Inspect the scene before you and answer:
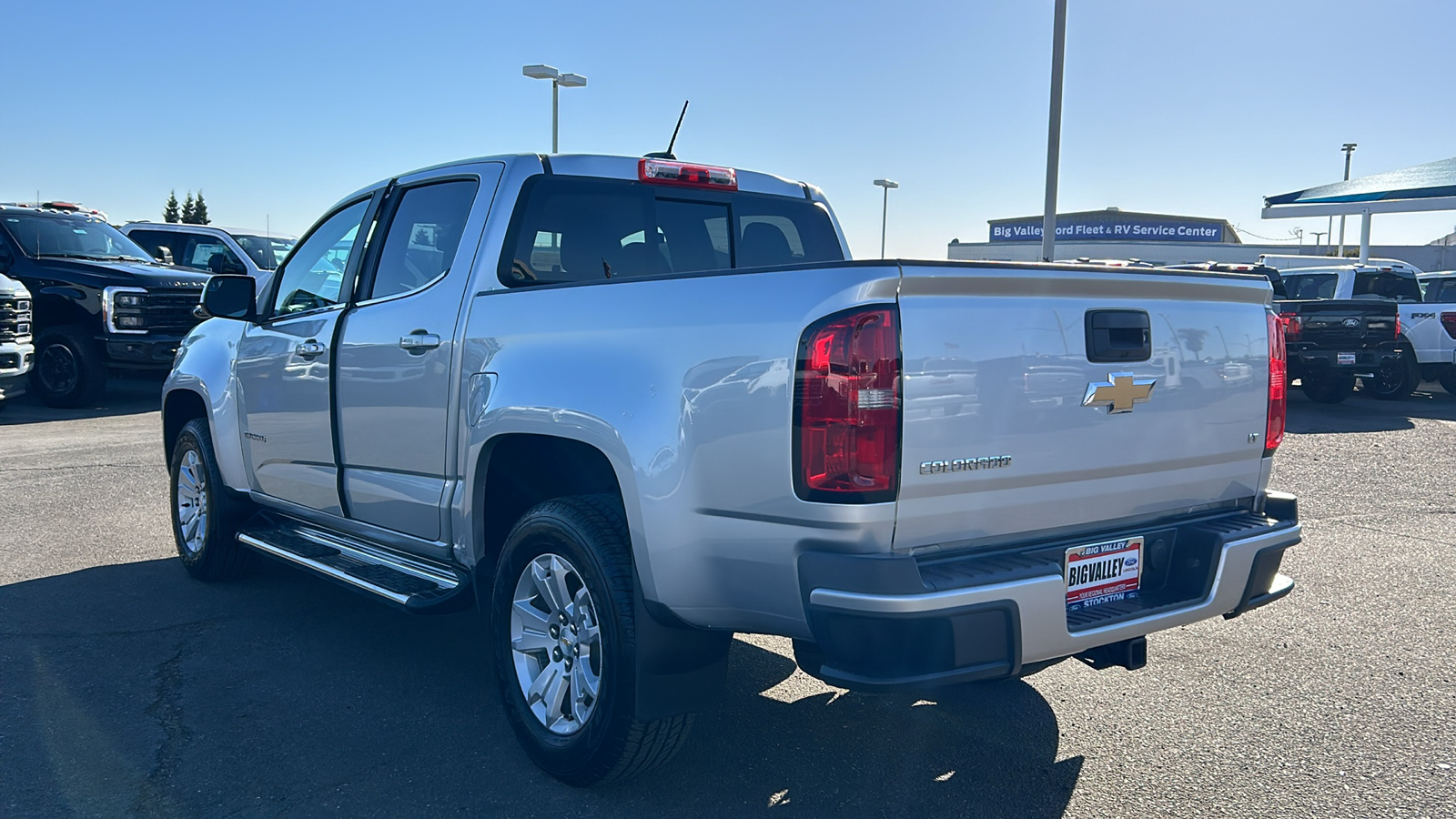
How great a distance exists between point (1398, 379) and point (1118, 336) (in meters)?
15.4

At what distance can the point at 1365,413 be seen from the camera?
46.7 feet

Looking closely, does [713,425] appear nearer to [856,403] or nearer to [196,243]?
[856,403]

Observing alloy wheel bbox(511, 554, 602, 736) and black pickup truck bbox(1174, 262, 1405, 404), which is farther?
black pickup truck bbox(1174, 262, 1405, 404)

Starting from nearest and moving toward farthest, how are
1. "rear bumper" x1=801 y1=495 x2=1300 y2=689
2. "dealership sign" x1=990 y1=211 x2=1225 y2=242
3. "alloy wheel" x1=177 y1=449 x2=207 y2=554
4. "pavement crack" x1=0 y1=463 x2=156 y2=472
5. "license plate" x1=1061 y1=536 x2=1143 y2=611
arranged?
Result: 1. "rear bumper" x1=801 y1=495 x2=1300 y2=689
2. "license plate" x1=1061 y1=536 x2=1143 y2=611
3. "alloy wheel" x1=177 y1=449 x2=207 y2=554
4. "pavement crack" x1=0 y1=463 x2=156 y2=472
5. "dealership sign" x1=990 y1=211 x2=1225 y2=242

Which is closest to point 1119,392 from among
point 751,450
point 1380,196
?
point 751,450

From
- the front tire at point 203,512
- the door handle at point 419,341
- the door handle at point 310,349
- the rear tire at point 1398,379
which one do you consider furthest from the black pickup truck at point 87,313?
the rear tire at point 1398,379

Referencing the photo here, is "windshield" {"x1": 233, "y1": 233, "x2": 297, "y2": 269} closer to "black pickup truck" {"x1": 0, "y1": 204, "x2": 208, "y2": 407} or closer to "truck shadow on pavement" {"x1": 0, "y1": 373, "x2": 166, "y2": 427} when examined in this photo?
"truck shadow on pavement" {"x1": 0, "y1": 373, "x2": 166, "y2": 427}

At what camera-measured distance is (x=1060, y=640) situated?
289 centimetres

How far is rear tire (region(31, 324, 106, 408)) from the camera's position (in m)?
13.6

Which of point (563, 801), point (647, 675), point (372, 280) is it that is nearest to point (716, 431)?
point (647, 675)

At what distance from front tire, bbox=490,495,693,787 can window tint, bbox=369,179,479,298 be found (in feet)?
4.36

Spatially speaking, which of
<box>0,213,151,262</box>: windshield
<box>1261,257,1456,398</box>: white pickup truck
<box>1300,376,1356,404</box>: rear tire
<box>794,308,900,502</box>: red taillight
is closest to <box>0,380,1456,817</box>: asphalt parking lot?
<box>794,308,900,502</box>: red taillight

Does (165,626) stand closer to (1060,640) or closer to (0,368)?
(1060,640)

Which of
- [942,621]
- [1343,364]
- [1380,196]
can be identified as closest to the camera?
[942,621]
